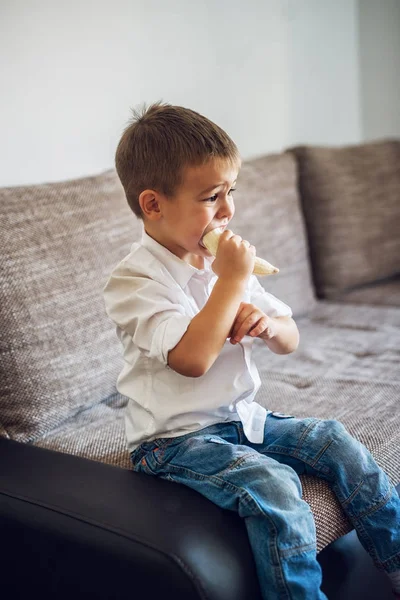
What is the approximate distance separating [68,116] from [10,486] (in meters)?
1.12

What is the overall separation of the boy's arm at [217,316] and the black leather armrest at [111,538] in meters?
0.21

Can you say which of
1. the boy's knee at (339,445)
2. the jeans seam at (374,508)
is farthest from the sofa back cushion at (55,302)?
the jeans seam at (374,508)

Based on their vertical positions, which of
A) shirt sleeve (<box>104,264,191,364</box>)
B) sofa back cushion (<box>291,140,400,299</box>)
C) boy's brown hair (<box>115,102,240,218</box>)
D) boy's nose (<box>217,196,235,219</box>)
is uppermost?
boy's brown hair (<box>115,102,240,218</box>)

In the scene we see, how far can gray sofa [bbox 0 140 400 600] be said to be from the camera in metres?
1.11

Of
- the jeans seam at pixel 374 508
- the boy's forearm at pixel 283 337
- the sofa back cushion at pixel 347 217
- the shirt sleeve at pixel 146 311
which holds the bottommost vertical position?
the sofa back cushion at pixel 347 217

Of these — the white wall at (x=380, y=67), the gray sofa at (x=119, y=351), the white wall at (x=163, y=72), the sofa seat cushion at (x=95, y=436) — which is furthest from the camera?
the white wall at (x=380, y=67)

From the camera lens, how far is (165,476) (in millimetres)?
1211

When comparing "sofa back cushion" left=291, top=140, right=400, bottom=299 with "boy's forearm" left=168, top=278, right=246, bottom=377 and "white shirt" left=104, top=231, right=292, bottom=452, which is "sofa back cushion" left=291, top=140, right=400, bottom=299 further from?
"boy's forearm" left=168, top=278, right=246, bottom=377

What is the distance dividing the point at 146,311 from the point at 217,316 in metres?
0.12

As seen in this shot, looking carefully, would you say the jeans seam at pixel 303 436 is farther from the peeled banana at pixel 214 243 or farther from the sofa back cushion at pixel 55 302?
the sofa back cushion at pixel 55 302

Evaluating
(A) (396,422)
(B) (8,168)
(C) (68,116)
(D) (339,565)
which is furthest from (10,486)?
(C) (68,116)

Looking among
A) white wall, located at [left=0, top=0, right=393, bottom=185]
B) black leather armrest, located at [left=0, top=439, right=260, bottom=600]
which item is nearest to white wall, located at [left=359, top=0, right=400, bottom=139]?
white wall, located at [left=0, top=0, right=393, bottom=185]

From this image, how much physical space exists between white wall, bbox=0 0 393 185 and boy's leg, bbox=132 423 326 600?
3.16 feet

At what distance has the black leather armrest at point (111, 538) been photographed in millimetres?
995
